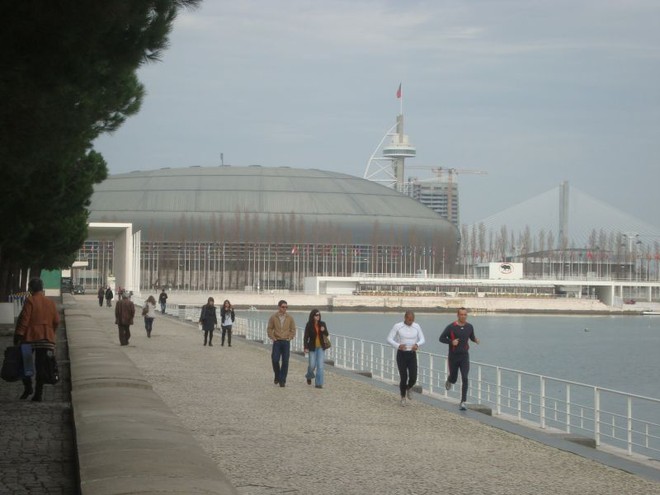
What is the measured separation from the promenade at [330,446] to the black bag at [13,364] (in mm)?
721

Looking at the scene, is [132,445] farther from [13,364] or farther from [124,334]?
[124,334]

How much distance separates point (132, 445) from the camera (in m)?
7.85

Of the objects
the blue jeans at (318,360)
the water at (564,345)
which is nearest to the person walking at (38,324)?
the blue jeans at (318,360)

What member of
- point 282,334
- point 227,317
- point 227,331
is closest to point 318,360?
point 282,334

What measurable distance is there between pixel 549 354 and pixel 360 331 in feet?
57.7

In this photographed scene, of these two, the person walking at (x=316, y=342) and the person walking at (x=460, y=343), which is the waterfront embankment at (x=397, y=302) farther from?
the person walking at (x=460, y=343)

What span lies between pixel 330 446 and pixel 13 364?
3529 millimetres

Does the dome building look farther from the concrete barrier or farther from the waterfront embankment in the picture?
the concrete barrier

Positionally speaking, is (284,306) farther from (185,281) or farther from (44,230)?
(185,281)

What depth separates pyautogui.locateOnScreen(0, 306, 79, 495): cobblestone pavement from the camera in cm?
866

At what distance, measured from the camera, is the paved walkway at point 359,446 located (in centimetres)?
952

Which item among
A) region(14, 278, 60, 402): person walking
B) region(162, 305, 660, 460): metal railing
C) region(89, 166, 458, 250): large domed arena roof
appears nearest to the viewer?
region(14, 278, 60, 402): person walking

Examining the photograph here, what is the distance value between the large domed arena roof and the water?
79.3 feet

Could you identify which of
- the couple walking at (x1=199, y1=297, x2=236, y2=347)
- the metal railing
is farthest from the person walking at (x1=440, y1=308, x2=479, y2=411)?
the couple walking at (x1=199, y1=297, x2=236, y2=347)
